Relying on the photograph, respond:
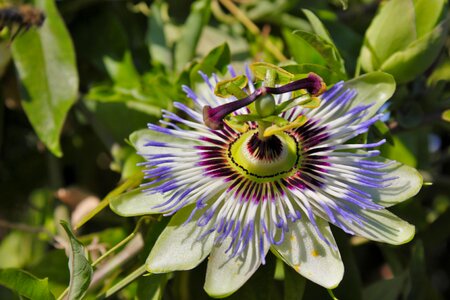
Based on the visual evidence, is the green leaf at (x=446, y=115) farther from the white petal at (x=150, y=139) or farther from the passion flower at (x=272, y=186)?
the white petal at (x=150, y=139)

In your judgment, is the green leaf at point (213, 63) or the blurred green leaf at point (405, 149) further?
the blurred green leaf at point (405, 149)

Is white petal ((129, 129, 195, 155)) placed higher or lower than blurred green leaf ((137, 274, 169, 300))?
higher

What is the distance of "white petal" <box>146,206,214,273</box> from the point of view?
129 cm

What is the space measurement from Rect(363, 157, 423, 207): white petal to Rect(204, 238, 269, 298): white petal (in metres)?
0.21

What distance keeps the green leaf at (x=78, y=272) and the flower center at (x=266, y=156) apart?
1.10 ft

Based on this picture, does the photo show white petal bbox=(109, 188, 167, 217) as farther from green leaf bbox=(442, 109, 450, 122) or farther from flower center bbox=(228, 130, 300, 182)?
green leaf bbox=(442, 109, 450, 122)

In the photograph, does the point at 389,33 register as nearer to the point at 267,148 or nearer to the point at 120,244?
the point at 267,148

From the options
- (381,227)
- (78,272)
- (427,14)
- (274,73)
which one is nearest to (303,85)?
(274,73)

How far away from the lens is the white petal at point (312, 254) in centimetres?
126

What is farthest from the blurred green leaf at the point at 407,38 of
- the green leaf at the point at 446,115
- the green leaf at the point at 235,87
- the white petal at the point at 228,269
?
the white petal at the point at 228,269

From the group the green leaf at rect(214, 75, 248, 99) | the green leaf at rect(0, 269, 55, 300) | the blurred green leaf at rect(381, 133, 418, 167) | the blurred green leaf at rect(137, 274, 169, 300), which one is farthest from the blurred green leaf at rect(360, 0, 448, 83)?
the green leaf at rect(0, 269, 55, 300)

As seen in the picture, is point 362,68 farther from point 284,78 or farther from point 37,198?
point 37,198

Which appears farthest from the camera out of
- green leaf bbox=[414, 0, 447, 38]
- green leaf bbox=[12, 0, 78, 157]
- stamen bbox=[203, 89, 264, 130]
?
green leaf bbox=[12, 0, 78, 157]

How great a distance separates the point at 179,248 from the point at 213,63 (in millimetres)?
399
